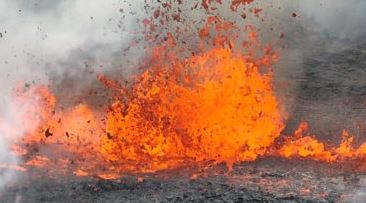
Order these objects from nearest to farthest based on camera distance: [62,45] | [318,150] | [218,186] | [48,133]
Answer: [218,186] < [318,150] < [48,133] < [62,45]

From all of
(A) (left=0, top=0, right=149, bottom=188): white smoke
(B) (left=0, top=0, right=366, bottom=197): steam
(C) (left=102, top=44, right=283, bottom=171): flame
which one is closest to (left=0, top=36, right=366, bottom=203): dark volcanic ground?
(C) (left=102, top=44, right=283, bottom=171): flame

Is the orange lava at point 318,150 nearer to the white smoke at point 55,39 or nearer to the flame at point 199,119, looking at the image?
the flame at point 199,119

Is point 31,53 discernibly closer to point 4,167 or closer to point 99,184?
point 4,167

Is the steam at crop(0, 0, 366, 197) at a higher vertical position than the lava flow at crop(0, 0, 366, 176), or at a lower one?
higher

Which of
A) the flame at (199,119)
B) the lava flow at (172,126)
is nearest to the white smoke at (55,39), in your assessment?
the lava flow at (172,126)

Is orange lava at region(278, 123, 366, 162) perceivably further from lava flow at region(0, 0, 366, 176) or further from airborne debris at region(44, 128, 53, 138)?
airborne debris at region(44, 128, 53, 138)

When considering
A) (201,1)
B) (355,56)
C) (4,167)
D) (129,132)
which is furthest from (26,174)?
(355,56)

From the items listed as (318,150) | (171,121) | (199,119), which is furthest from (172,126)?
(318,150)

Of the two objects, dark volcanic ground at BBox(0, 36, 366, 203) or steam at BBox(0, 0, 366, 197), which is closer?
dark volcanic ground at BBox(0, 36, 366, 203)

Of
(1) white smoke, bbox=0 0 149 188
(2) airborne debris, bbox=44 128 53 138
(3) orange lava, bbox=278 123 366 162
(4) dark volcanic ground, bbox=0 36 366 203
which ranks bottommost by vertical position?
(4) dark volcanic ground, bbox=0 36 366 203

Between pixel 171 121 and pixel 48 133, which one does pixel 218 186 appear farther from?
pixel 48 133

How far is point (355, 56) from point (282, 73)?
2.27 m

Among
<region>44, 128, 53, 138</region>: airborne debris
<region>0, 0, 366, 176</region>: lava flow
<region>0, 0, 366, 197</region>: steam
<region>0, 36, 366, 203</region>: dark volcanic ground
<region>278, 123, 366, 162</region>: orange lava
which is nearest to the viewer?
<region>0, 36, 366, 203</region>: dark volcanic ground

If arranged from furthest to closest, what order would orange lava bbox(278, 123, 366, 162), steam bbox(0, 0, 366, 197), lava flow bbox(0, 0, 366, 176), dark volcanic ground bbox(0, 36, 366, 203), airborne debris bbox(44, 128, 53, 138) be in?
steam bbox(0, 0, 366, 197)
airborne debris bbox(44, 128, 53, 138)
orange lava bbox(278, 123, 366, 162)
lava flow bbox(0, 0, 366, 176)
dark volcanic ground bbox(0, 36, 366, 203)
